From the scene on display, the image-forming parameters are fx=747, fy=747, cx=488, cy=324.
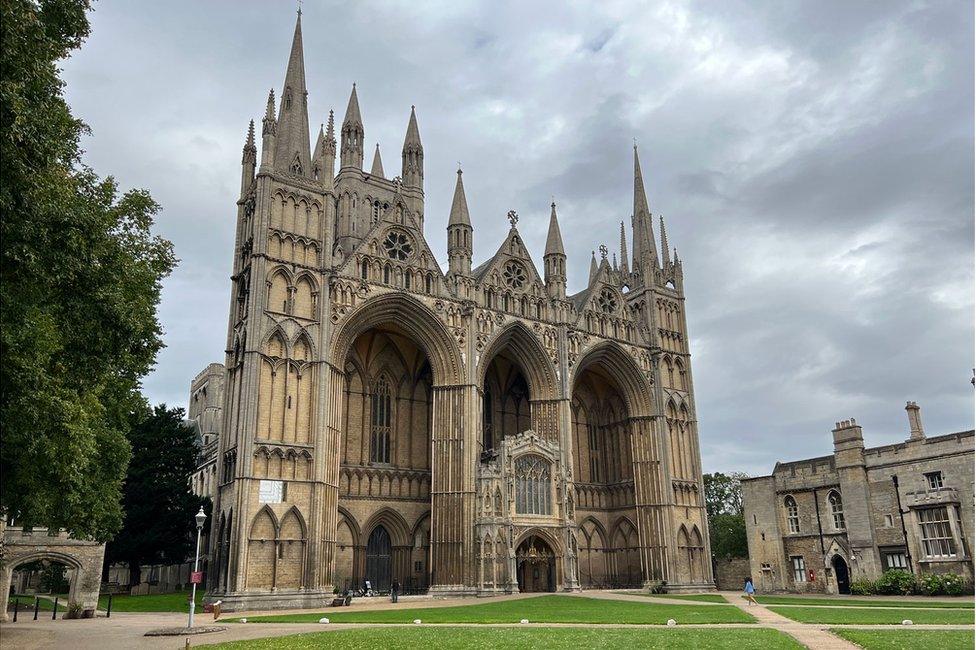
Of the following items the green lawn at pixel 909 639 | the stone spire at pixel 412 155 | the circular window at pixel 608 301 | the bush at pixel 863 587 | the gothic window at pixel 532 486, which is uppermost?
the stone spire at pixel 412 155

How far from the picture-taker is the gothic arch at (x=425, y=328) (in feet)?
146

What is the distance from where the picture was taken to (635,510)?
53.6 m

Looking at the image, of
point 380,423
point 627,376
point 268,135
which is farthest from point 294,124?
A: point 627,376

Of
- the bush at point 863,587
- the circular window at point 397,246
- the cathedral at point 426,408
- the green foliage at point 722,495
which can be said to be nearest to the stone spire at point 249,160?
the cathedral at point 426,408

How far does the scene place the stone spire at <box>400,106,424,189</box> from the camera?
2339 inches

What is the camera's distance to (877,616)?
24312 millimetres

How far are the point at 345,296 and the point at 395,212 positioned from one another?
297 inches

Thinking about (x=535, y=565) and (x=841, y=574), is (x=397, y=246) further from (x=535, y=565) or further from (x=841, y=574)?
(x=841, y=574)

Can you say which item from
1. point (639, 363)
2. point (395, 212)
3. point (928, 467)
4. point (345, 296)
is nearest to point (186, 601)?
point (345, 296)

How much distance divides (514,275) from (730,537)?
3992 centimetres

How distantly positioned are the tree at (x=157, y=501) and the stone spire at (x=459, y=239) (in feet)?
76.7

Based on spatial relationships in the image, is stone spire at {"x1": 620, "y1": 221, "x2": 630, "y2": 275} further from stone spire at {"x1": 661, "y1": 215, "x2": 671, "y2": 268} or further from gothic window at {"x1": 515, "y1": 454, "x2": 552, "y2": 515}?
gothic window at {"x1": 515, "y1": 454, "x2": 552, "y2": 515}

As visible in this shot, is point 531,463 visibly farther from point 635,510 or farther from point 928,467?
point 928,467

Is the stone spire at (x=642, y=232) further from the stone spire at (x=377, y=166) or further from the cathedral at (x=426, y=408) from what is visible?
the stone spire at (x=377, y=166)
